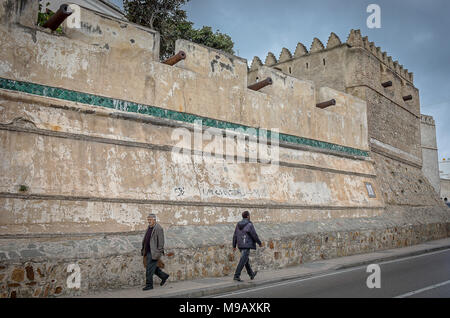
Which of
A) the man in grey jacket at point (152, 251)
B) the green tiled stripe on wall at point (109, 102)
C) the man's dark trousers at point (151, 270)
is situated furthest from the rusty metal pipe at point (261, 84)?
the man's dark trousers at point (151, 270)

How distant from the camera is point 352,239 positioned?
43.8 feet

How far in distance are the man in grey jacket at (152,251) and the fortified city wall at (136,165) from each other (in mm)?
323

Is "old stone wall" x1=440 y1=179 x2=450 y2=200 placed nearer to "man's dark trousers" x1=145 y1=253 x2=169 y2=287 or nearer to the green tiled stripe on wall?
the green tiled stripe on wall

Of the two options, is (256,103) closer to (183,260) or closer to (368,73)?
(183,260)

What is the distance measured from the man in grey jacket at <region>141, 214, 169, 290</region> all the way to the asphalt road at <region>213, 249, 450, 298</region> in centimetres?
141

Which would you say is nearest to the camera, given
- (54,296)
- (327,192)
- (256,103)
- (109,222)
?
(54,296)

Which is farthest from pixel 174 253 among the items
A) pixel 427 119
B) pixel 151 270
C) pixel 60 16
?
pixel 427 119

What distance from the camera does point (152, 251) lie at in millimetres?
7789

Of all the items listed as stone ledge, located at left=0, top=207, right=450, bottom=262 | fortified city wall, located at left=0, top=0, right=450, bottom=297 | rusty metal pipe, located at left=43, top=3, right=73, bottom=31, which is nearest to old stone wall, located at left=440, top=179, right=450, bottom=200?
stone ledge, located at left=0, top=207, right=450, bottom=262

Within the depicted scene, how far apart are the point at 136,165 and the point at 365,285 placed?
5.80 m

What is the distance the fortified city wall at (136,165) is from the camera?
299 inches

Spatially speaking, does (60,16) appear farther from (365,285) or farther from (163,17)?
(163,17)
